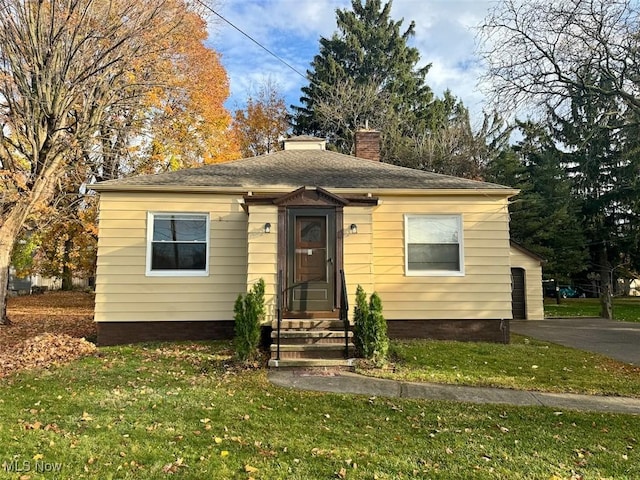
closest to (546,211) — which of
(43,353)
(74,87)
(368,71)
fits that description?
Answer: (368,71)

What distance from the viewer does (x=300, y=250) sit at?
8617mm

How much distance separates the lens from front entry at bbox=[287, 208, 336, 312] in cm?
848

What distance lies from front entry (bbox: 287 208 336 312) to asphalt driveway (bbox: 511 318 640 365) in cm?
559

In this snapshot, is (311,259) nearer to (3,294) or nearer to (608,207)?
(3,294)

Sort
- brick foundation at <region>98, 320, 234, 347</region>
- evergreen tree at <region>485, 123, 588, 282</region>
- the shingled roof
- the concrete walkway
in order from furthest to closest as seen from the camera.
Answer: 1. evergreen tree at <region>485, 123, 588, 282</region>
2. the shingled roof
3. brick foundation at <region>98, 320, 234, 347</region>
4. the concrete walkway

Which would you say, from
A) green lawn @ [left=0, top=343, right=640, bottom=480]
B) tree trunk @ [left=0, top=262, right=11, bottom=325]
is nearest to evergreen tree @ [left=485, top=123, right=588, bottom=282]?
green lawn @ [left=0, top=343, right=640, bottom=480]

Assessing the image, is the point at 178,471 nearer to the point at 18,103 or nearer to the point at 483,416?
the point at 483,416

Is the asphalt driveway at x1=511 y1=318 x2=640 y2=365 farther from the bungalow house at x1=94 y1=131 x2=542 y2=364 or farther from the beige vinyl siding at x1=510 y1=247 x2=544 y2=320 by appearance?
the beige vinyl siding at x1=510 y1=247 x2=544 y2=320

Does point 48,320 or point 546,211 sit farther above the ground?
point 546,211

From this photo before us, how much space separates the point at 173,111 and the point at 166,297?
10609mm

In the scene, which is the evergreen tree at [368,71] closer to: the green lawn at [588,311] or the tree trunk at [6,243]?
the green lawn at [588,311]

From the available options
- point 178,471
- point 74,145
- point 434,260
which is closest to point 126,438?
point 178,471

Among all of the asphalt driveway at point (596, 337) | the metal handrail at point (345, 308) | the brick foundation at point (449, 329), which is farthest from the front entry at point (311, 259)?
the asphalt driveway at point (596, 337)

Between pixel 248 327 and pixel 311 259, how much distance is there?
215cm
